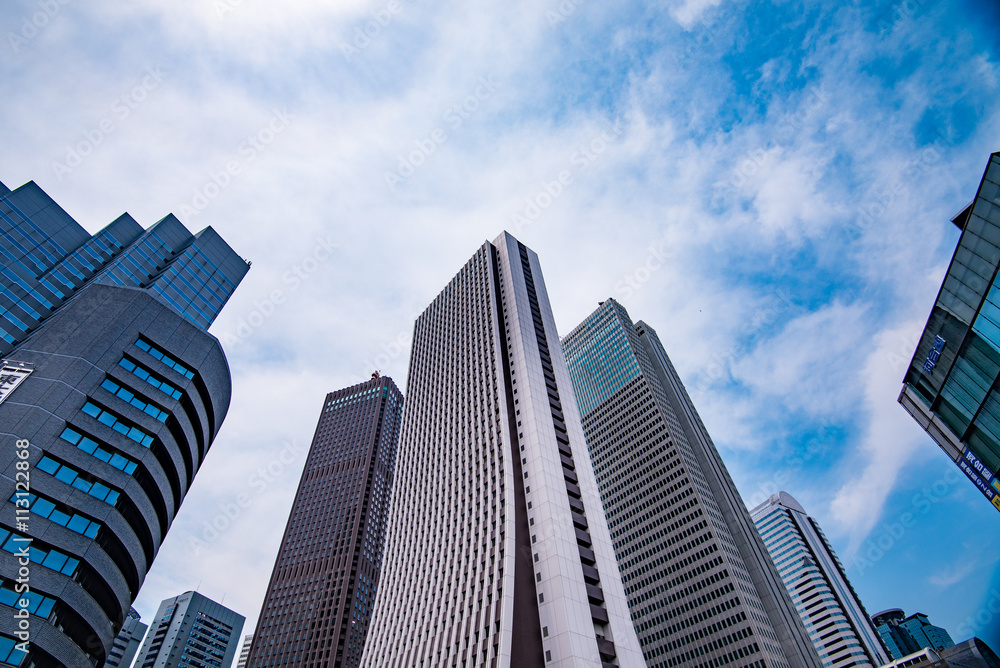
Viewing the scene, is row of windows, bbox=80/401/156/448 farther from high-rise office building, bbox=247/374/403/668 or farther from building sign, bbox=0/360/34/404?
high-rise office building, bbox=247/374/403/668

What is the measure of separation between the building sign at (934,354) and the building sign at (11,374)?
7309 cm

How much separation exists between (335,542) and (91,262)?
92.0 m

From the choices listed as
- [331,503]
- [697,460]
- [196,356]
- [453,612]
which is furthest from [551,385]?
[331,503]

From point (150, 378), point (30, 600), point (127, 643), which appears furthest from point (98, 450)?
point (127, 643)

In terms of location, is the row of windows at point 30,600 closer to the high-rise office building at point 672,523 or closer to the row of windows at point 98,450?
→ the row of windows at point 98,450

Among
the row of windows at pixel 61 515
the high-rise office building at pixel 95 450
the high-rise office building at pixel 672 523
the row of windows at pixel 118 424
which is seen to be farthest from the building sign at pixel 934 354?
the row of windows at pixel 61 515

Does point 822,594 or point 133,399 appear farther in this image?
point 822,594

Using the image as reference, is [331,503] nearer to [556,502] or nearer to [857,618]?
[556,502]

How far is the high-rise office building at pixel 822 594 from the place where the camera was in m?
155

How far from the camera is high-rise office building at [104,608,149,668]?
156875mm

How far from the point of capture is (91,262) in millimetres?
77375

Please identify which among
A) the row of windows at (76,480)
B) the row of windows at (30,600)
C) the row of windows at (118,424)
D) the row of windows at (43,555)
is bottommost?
the row of windows at (30,600)

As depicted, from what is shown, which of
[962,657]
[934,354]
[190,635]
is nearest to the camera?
[934,354]

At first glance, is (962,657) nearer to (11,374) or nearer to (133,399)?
(133,399)
